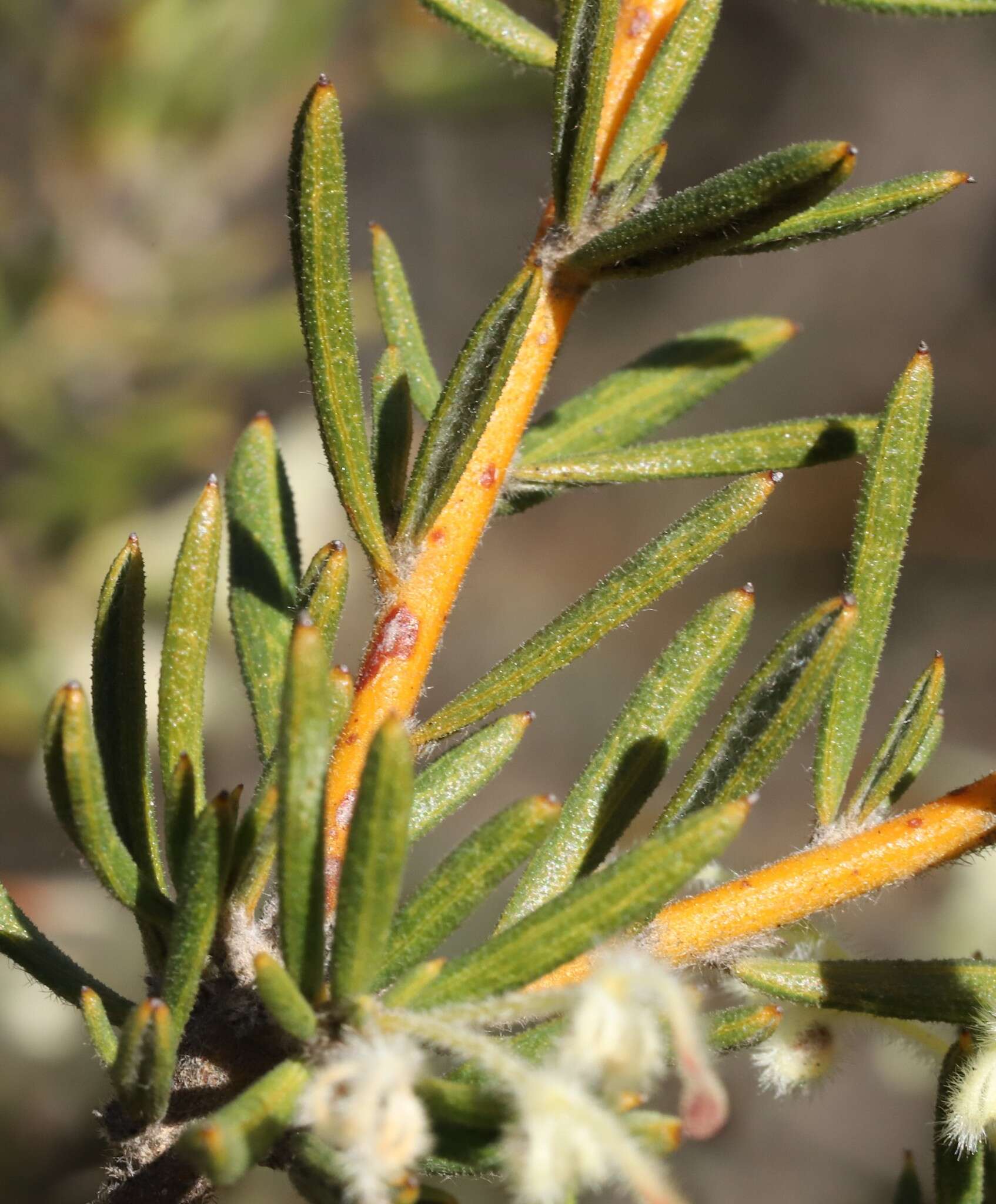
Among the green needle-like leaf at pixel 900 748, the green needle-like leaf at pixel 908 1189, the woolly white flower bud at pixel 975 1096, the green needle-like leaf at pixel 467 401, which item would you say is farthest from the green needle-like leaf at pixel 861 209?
the green needle-like leaf at pixel 908 1189

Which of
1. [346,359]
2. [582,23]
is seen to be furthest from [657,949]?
[582,23]

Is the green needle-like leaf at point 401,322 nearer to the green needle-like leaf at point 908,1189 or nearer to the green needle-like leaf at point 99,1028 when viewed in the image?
the green needle-like leaf at point 99,1028

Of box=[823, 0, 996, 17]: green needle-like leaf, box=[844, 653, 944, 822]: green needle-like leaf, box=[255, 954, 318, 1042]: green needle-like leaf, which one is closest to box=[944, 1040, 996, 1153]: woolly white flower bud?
box=[844, 653, 944, 822]: green needle-like leaf

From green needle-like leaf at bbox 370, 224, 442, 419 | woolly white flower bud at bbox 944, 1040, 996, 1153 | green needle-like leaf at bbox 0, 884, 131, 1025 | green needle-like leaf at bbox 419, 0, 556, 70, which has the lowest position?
woolly white flower bud at bbox 944, 1040, 996, 1153

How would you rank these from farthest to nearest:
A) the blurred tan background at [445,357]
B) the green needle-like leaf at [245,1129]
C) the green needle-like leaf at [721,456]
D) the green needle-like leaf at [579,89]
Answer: the blurred tan background at [445,357]
the green needle-like leaf at [721,456]
the green needle-like leaf at [579,89]
the green needle-like leaf at [245,1129]

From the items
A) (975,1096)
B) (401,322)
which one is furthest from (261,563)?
(975,1096)

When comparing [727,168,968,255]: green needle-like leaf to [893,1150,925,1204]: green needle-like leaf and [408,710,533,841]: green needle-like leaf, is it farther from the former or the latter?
[893,1150,925,1204]: green needle-like leaf
